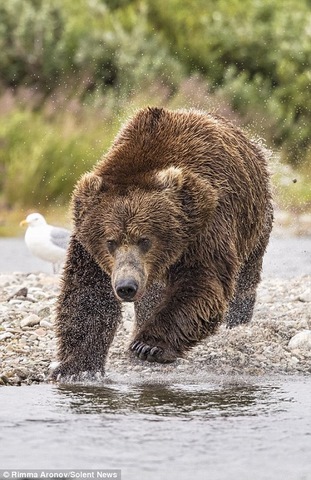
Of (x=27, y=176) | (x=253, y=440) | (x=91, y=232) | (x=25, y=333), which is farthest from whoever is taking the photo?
(x=27, y=176)

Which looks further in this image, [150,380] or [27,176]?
[27,176]

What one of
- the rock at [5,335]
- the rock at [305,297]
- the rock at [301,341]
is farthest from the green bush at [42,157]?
the rock at [301,341]

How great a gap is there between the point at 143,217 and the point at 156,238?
0.14m

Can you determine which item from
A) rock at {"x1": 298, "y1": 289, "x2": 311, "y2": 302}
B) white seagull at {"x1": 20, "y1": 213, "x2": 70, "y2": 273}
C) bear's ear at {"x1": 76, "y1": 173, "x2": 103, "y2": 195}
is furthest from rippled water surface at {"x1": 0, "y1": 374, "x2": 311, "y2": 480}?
white seagull at {"x1": 20, "y1": 213, "x2": 70, "y2": 273}

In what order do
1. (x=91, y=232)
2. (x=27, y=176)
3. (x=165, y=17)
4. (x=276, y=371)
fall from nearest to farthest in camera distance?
(x=91, y=232), (x=276, y=371), (x=27, y=176), (x=165, y=17)

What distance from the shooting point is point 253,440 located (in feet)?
16.6

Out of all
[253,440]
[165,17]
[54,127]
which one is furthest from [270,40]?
[253,440]

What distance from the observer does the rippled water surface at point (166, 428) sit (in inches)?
183

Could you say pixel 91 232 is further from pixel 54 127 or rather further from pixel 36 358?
pixel 54 127

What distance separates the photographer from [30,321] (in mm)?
7852

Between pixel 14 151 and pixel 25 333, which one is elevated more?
pixel 14 151

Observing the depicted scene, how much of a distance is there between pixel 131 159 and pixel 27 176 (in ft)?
38.3

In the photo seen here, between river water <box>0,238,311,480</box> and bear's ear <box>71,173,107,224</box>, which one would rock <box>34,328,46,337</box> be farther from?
bear's ear <box>71,173,107,224</box>

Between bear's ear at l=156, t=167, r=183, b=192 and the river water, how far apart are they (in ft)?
3.58
